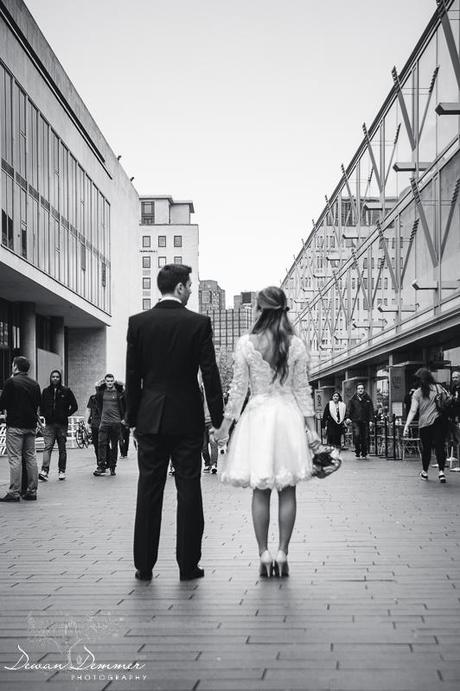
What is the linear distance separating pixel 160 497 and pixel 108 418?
35.8ft

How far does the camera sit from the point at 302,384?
6176 mm

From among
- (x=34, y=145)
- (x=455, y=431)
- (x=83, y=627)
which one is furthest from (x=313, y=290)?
(x=83, y=627)

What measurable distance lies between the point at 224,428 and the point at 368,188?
95.1 ft

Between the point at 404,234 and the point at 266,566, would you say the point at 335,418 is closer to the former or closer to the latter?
the point at 404,234

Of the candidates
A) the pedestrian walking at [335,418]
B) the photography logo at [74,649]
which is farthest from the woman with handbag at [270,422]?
the pedestrian walking at [335,418]

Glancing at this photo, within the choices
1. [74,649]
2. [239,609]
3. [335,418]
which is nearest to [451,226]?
[335,418]

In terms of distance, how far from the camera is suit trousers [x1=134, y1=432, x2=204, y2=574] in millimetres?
5867

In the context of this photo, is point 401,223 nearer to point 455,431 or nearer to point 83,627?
point 455,431

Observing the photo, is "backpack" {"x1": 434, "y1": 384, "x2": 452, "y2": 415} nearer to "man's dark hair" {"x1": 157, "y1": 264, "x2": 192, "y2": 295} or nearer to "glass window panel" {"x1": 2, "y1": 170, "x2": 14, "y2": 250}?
"man's dark hair" {"x1": 157, "y1": 264, "x2": 192, "y2": 295}

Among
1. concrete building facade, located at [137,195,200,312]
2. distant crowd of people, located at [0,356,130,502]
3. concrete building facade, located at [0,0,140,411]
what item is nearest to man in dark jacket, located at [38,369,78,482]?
distant crowd of people, located at [0,356,130,502]

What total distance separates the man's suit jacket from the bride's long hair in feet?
1.35

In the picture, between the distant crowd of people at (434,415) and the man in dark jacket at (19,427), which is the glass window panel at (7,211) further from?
the man in dark jacket at (19,427)

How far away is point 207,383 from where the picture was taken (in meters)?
5.94

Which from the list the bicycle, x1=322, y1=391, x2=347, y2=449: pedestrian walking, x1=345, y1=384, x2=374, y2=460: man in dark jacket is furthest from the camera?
the bicycle
